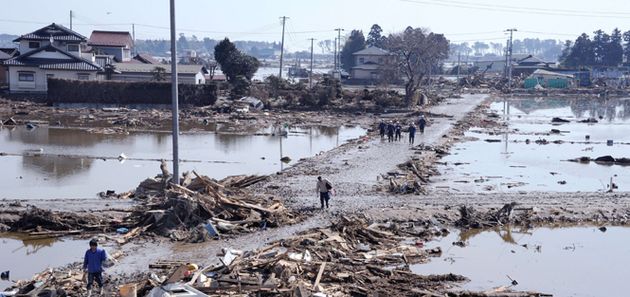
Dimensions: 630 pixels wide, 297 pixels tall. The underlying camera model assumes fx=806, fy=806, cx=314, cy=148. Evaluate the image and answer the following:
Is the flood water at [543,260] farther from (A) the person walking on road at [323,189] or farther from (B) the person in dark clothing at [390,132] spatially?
(B) the person in dark clothing at [390,132]

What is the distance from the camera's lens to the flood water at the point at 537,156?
27094mm

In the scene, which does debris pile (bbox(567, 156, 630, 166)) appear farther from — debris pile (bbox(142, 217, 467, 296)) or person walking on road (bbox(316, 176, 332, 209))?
debris pile (bbox(142, 217, 467, 296))

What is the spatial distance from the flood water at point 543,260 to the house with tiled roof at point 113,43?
5907cm

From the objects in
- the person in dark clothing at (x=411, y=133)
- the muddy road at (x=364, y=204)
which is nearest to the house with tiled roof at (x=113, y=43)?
the person in dark clothing at (x=411, y=133)

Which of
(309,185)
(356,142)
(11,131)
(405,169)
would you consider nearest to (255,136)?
(356,142)

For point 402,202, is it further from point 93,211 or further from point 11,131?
point 11,131

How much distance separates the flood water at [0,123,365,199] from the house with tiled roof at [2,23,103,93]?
51.9 ft

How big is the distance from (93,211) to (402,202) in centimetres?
802

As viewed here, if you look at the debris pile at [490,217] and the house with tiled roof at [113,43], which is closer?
the debris pile at [490,217]

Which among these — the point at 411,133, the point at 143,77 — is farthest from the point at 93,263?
the point at 143,77

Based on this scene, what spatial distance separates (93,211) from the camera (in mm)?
19906

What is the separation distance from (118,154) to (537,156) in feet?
58.9

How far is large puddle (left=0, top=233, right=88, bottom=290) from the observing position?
15.6m

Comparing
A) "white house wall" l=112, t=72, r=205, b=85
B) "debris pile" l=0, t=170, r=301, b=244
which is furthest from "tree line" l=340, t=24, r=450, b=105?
"debris pile" l=0, t=170, r=301, b=244
